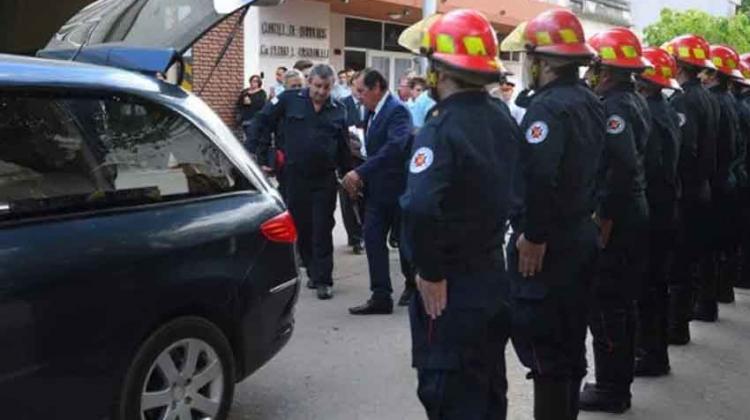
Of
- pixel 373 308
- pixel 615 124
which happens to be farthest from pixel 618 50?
pixel 373 308

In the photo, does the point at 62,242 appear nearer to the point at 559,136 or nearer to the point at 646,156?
the point at 559,136

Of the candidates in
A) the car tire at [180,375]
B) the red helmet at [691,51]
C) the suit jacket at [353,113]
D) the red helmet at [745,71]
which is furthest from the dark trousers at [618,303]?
the suit jacket at [353,113]

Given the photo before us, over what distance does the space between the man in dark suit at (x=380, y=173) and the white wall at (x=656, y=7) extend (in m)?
35.0

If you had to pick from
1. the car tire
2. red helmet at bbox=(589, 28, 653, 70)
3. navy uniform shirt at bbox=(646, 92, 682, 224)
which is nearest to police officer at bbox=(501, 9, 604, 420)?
red helmet at bbox=(589, 28, 653, 70)

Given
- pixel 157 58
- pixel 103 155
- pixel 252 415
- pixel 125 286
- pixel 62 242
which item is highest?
pixel 157 58

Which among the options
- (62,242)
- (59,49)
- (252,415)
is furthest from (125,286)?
(59,49)

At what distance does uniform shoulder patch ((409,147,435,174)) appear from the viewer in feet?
9.43

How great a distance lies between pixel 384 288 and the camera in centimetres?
618

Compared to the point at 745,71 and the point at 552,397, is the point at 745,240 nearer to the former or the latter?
the point at 745,71

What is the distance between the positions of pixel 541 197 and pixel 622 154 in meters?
0.84

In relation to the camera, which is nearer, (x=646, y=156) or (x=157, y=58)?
(x=157, y=58)

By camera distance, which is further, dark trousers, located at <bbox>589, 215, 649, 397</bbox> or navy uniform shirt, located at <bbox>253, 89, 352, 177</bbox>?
navy uniform shirt, located at <bbox>253, 89, 352, 177</bbox>

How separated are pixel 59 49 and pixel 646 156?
3.44m

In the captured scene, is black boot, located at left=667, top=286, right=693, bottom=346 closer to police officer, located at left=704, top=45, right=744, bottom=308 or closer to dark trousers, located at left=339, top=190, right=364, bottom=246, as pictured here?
police officer, located at left=704, top=45, right=744, bottom=308
